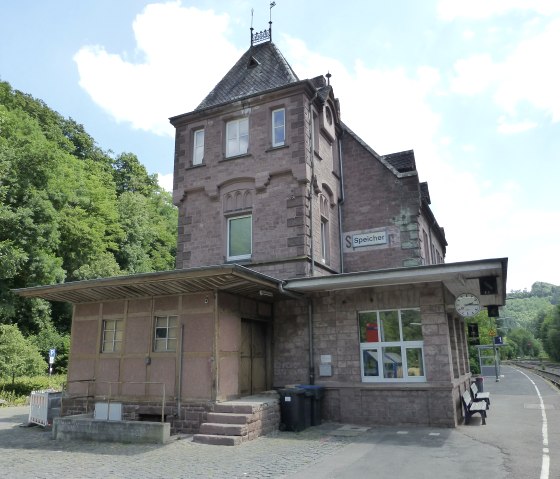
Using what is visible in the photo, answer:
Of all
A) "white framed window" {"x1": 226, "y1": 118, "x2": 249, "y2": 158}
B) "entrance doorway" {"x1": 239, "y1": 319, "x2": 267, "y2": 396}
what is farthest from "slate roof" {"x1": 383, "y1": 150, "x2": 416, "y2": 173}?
"entrance doorway" {"x1": 239, "y1": 319, "x2": 267, "y2": 396}

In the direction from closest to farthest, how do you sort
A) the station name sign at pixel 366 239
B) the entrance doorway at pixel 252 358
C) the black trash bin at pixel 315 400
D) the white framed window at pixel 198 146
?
the black trash bin at pixel 315 400
the entrance doorway at pixel 252 358
the station name sign at pixel 366 239
the white framed window at pixel 198 146

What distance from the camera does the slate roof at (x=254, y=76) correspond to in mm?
16203

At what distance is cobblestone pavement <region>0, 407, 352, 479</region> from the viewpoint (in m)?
7.22

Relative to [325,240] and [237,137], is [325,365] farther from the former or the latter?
[237,137]

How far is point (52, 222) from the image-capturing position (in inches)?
1078

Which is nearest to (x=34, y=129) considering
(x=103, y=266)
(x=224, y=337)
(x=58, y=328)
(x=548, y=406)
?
(x=103, y=266)

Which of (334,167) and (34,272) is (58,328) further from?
(334,167)

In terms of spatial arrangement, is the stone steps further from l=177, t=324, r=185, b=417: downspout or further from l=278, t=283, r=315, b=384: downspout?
l=278, t=283, r=315, b=384: downspout

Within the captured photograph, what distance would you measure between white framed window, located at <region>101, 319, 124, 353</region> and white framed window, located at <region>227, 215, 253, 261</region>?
4.05 metres

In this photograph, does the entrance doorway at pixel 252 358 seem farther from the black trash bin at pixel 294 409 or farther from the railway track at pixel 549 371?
the railway track at pixel 549 371

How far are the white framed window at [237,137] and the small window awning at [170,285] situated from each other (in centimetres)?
540

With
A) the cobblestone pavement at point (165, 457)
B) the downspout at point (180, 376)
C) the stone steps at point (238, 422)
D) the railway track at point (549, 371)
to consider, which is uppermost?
the downspout at point (180, 376)

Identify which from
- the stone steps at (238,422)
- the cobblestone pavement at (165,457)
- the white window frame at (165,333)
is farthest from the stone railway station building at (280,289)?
the cobblestone pavement at (165,457)

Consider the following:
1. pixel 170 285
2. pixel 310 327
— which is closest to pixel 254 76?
pixel 170 285
